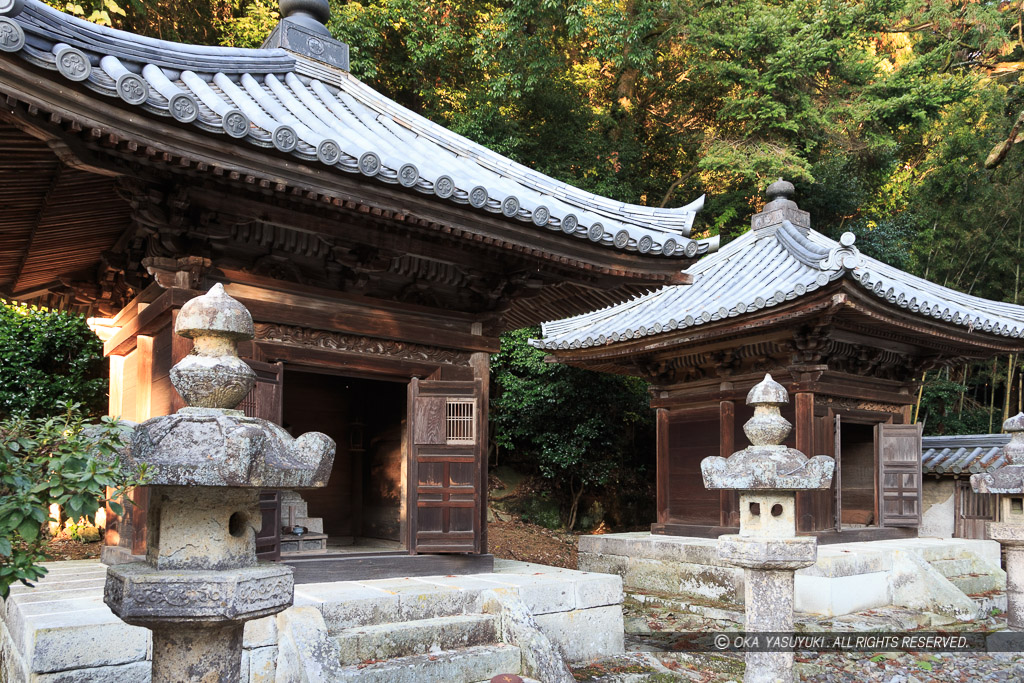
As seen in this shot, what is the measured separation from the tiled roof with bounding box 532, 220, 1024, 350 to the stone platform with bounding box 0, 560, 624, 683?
443 centimetres

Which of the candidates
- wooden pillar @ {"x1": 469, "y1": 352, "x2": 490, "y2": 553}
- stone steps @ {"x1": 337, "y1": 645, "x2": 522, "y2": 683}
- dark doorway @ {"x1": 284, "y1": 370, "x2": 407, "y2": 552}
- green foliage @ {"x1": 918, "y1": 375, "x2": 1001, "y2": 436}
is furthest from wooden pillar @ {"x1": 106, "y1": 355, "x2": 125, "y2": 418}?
green foliage @ {"x1": 918, "y1": 375, "x2": 1001, "y2": 436}

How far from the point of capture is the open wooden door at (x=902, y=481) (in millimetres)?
11734

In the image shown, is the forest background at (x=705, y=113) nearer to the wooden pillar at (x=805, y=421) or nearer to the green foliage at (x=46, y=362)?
the green foliage at (x=46, y=362)

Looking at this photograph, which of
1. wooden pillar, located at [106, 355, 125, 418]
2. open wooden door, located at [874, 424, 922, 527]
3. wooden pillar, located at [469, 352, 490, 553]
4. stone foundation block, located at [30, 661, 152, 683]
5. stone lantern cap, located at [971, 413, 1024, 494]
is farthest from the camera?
open wooden door, located at [874, 424, 922, 527]

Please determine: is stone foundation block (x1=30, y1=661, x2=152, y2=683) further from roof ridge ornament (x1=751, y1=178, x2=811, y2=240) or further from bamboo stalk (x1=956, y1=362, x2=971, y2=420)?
bamboo stalk (x1=956, y1=362, x2=971, y2=420)

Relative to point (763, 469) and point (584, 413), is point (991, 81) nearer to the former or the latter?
point (584, 413)

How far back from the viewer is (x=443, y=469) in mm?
7617

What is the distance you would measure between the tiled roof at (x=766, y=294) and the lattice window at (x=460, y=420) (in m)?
3.68

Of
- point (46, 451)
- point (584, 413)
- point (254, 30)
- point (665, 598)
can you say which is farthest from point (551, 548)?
point (46, 451)

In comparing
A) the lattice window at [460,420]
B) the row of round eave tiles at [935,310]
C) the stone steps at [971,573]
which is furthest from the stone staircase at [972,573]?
the lattice window at [460,420]

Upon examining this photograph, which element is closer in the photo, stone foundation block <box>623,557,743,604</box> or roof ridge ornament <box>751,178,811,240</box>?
stone foundation block <box>623,557,743,604</box>

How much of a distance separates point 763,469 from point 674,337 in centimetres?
557

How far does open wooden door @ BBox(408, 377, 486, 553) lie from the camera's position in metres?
7.56

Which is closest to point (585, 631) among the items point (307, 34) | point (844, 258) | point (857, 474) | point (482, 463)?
point (482, 463)
